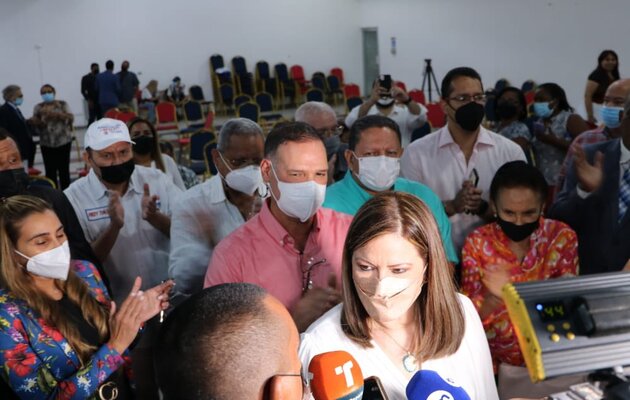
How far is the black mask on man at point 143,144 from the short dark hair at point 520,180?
2.19 metres

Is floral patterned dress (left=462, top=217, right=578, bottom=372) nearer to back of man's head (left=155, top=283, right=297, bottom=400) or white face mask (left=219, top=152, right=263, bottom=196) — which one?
white face mask (left=219, top=152, right=263, bottom=196)

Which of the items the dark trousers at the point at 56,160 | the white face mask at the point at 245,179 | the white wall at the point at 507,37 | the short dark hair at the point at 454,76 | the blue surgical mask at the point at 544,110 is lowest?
the dark trousers at the point at 56,160

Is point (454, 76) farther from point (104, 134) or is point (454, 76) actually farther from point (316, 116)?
point (104, 134)

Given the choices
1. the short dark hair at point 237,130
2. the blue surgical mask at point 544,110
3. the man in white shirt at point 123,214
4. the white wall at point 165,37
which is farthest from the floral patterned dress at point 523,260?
the white wall at point 165,37

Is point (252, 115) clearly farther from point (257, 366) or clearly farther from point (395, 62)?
point (257, 366)

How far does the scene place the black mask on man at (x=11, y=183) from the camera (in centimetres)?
252

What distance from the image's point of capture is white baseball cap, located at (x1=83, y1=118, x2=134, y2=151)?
9.56 feet

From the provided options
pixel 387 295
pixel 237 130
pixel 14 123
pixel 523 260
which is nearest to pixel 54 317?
pixel 387 295

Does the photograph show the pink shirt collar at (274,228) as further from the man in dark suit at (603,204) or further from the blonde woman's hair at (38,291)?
the man in dark suit at (603,204)

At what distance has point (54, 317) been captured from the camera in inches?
75.1

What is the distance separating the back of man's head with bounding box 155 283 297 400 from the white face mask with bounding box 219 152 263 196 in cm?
162

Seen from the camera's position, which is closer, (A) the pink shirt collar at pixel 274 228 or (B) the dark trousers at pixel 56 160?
(A) the pink shirt collar at pixel 274 228

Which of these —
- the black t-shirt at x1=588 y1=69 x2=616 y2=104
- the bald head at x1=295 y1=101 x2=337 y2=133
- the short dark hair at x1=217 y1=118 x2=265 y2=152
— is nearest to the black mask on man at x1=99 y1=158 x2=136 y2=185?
the short dark hair at x1=217 y1=118 x2=265 y2=152

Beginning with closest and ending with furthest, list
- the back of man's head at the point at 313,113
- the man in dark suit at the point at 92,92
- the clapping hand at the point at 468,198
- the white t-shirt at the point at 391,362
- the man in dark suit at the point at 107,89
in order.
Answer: the white t-shirt at the point at 391,362, the clapping hand at the point at 468,198, the back of man's head at the point at 313,113, the man in dark suit at the point at 107,89, the man in dark suit at the point at 92,92
